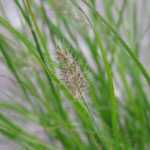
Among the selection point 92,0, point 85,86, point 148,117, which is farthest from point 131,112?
point 85,86

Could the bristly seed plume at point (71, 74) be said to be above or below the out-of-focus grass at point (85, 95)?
below

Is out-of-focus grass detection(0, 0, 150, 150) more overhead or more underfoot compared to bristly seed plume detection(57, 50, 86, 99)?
more overhead

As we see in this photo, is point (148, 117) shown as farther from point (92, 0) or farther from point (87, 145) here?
point (92, 0)

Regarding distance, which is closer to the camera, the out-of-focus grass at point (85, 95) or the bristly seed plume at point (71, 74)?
the bristly seed plume at point (71, 74)

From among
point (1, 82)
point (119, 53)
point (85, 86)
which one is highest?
point (1, 82)

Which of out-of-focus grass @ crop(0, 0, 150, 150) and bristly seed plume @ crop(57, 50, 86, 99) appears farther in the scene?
out-of-focus grass @ crop(0, 0, 150, 150)

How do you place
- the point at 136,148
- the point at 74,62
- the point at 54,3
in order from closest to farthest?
the point at 74,62 → the point at 54,3 → the point at 136,148

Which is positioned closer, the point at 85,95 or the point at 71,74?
the point at 71,74

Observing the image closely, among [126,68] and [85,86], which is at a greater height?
[126,68]
